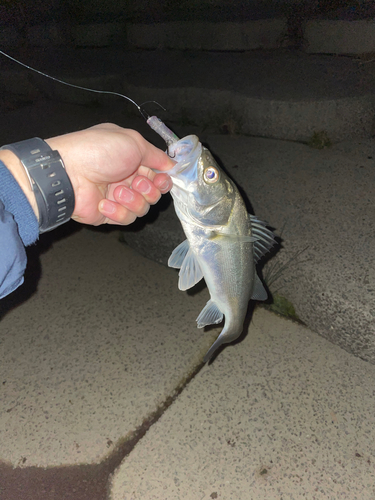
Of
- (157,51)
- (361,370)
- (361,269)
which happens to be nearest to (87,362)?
(361,370)

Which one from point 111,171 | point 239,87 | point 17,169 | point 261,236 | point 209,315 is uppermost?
point 17,169

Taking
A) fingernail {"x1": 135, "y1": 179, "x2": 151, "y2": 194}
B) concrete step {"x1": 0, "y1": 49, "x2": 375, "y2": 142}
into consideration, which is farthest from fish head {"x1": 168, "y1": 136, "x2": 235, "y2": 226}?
concrete step {"x1": 0, "y1": 49, "x2": 375, "y2": 142}

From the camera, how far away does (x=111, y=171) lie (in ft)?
6.26

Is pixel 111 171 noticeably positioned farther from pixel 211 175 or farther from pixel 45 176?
pixel 211 175

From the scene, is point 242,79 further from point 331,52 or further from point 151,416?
point 151,416

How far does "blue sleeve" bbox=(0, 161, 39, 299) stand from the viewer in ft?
4.52

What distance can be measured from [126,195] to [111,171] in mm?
195

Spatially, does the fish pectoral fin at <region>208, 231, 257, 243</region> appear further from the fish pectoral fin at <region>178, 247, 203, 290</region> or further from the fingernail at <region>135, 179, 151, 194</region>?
the fingernail at <region>135, 179, 151, 194</region>

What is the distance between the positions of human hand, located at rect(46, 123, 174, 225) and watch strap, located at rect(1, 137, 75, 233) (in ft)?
0.55

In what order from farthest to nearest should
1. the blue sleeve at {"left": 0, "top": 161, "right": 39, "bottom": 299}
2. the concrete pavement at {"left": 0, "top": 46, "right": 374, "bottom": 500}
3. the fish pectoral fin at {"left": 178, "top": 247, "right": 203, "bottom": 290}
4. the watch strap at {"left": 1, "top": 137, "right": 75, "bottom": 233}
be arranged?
the concrete pavement at {"left": 0, "top": 46, "right": 374, "bottom": 500}
the fish pectoral fin at {"left": 178, "top": 247, "right": 203, "bottom": 290}
the watch strap at {"left": 1, "top": 137, "right": 75, "bottom": 233}
the blue sleeve at {"left": 0, "top": 161, "right": 39, "bottom": 299}

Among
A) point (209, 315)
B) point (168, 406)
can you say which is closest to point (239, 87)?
point (209, 315)

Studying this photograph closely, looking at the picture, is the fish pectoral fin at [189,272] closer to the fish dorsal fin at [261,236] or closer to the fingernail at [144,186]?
the fish dorsal fin at [261,236]

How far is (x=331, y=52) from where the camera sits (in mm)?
5277

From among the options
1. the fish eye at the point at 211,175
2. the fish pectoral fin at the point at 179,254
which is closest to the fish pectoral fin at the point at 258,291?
the fish pectoral fin at the point at 179,254
